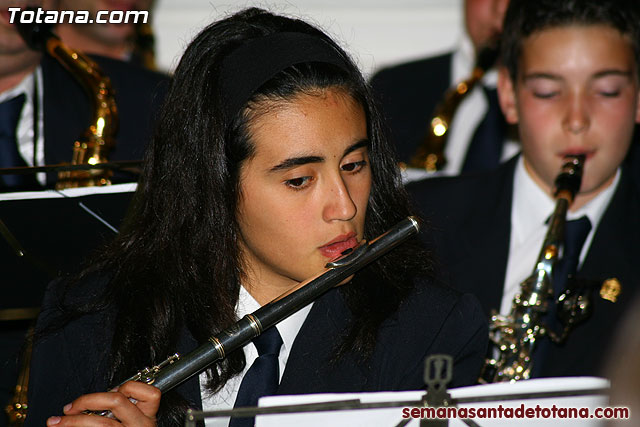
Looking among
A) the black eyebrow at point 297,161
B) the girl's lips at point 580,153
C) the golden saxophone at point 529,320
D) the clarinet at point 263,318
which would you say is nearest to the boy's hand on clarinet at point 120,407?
the clarinet at point 263,318

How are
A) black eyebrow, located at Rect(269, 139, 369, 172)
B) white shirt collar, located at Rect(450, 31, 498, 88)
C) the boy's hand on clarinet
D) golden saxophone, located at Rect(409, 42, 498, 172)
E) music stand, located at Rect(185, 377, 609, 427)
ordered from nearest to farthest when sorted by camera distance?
music stand, located at Rect(185, 377, 609, 427)
the boy's hand on clarinet
black eyebrow, located at Rect(269, 139, 369, 172)
golden saxophone, located at Rect(409, 42, 498, 172)
white shirt collar, located at Rect(450, 31, 498, 88)

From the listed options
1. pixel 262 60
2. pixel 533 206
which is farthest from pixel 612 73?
pixel 262 60

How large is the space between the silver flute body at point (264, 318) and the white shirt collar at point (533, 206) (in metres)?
0.75

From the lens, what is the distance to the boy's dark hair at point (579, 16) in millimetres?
2150

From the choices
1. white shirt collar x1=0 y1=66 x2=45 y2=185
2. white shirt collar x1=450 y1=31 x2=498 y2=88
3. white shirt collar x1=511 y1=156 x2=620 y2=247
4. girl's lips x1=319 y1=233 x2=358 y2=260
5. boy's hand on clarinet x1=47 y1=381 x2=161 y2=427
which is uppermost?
white shirt collar x1=450 y1=31 x2=498 y2=88

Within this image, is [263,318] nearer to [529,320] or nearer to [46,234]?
[46,234]

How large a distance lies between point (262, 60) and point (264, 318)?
0.45 m

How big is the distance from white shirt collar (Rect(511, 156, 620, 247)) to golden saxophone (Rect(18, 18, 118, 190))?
0.99 m

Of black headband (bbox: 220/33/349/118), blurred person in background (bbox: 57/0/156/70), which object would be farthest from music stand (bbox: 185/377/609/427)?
blurred person in background (bbox: 57/0/156/70)

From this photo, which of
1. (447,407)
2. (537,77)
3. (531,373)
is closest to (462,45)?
(537,77)

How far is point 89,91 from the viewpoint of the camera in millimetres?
2086

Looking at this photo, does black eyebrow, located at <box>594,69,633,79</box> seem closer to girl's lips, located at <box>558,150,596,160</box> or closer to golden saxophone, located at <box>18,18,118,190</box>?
girl's lips, located at <box>558,150,596,160</box>

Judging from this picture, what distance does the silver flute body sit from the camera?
1.37m

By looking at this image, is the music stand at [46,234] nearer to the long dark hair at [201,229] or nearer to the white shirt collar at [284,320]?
the long dark hair at [201,229]
